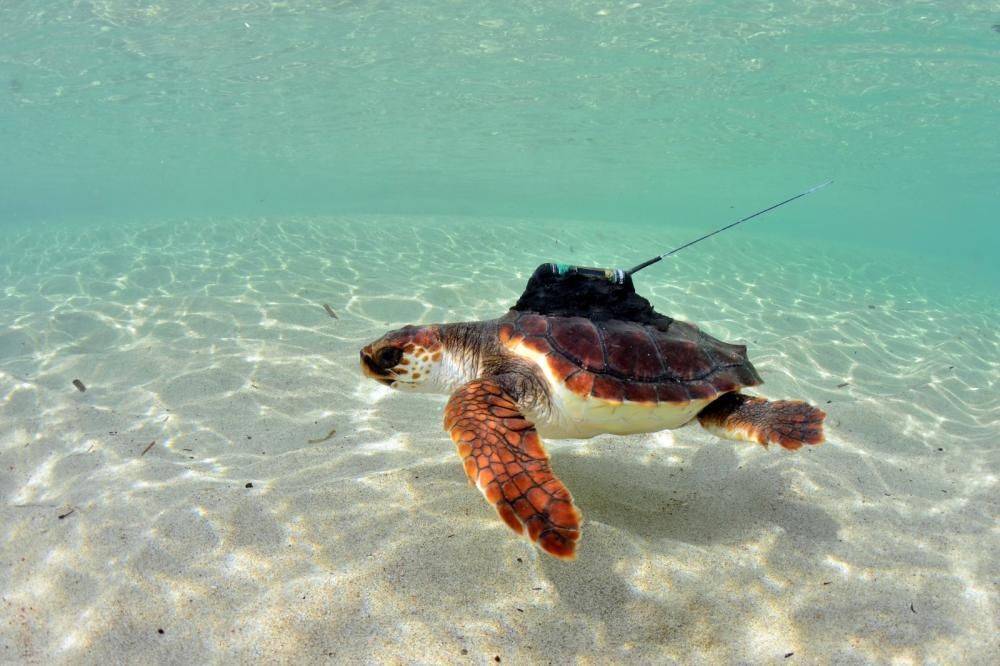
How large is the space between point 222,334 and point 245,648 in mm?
5848

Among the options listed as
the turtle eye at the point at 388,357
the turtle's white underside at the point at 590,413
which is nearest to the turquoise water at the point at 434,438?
the turtle's white underside at the point at 590,413

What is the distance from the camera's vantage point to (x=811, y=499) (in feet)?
10.4

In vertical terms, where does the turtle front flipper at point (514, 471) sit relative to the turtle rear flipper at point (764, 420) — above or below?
above

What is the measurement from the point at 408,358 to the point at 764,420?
232cm

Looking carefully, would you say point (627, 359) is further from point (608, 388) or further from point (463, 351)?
point (463, 351)

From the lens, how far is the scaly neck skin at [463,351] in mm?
3320

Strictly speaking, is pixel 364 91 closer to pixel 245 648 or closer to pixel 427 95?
pixel 427 95

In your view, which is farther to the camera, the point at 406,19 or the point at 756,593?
the point at 406,19

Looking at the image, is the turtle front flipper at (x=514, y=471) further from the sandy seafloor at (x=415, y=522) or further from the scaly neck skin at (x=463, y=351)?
the scaly neck skin at (x=463, y=351)

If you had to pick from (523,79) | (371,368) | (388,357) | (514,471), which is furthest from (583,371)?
(523,79)

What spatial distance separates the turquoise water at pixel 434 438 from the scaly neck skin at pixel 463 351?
627 millimetres

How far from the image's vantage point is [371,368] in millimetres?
3211

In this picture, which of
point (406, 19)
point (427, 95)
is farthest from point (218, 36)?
point (427, 95)

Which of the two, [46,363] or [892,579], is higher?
[892,579]
